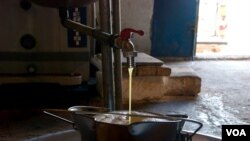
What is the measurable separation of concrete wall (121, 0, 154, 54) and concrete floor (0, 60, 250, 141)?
0.91 meters

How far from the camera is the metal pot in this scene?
653 millimetres

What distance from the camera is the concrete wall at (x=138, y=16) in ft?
13.4

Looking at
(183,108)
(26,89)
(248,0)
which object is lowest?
(183,108)

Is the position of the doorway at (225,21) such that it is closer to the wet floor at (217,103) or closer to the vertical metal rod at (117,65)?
the wet floor at (217,103)

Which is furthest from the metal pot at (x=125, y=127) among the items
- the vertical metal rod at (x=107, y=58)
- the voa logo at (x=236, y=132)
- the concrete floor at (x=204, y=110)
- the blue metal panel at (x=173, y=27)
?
the blue metal panel at (x=173, y=27)

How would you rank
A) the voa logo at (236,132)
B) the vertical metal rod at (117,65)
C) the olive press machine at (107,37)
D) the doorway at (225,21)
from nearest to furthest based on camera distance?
the voa logo at (236,132)
the olive press machine at (107,37)
the vertical metal rod at (117,65)
the doorway at (225,21)

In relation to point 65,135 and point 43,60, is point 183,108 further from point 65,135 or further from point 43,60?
point 65,135

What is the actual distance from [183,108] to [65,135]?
1.55m

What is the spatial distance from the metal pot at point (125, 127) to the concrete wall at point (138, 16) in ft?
11.1

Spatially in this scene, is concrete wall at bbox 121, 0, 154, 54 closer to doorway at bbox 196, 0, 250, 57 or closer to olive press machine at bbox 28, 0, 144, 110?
doorway at bbox 196, 0, 250, 57

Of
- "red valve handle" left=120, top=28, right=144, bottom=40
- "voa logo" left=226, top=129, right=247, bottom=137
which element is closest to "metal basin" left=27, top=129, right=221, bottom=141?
"voa logo" left=226, top=129, right=247, bottom=137

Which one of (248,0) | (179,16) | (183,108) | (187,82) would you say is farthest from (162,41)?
(248,0)

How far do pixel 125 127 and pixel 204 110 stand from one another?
178cm

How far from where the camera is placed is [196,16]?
4184mm
